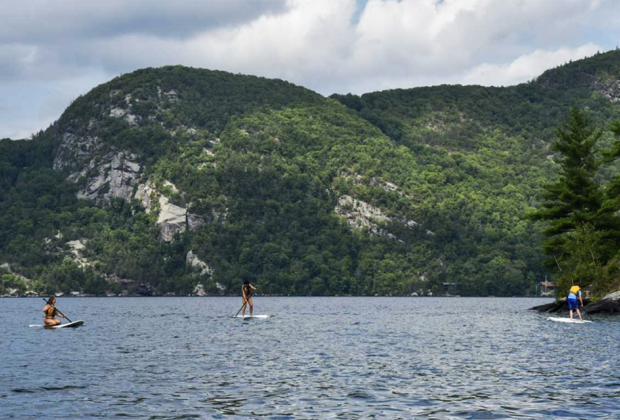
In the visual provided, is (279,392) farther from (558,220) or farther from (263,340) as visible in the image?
(558,220)

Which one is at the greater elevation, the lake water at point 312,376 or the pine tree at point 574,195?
the pine tree at point 574,195

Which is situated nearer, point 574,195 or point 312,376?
point 312,376

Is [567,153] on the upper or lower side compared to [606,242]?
upper

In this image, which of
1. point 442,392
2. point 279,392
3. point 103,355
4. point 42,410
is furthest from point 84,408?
point 103,355

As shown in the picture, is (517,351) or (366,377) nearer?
(366,377)

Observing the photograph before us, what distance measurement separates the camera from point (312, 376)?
102 ft

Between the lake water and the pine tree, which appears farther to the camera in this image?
the pine tree

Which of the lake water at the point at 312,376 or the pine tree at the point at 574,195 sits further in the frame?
the pine tree at the point at 574,195

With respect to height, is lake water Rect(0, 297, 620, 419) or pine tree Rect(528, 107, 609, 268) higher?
pine tree Rect(528, 107, 609, 268)

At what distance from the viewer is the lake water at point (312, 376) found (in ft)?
78.3

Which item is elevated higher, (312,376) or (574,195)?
(574,195)

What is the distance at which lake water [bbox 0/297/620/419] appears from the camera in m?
23.9

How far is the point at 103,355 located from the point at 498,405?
22272 millimetres

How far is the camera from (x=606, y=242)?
85.6 meters
